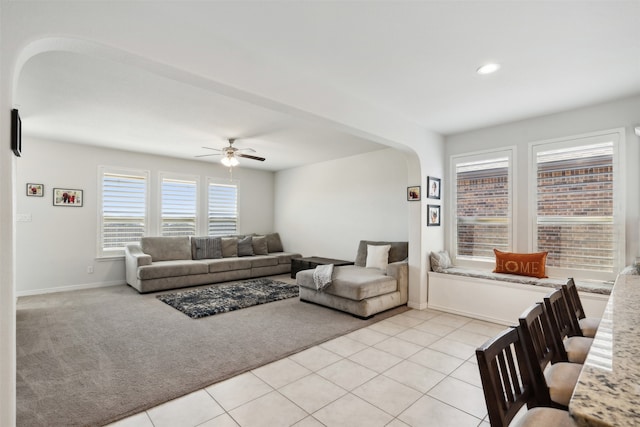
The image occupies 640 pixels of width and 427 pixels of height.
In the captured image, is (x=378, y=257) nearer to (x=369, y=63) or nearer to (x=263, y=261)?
(x=263, y=261)

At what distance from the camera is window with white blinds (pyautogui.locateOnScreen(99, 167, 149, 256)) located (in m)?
5.95

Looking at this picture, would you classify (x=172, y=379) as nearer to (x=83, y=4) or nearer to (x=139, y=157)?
(x=83, y=4)

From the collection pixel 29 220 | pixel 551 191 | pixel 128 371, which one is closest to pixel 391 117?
pixel 551 191

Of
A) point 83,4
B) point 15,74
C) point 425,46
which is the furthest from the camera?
point 425,46

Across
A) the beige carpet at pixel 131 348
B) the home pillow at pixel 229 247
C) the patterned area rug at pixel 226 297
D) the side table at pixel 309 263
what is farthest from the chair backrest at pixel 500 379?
the home pillow at pixel 229 247

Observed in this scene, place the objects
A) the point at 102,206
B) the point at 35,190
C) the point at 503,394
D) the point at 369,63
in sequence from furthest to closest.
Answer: the point at 102,206 < the point at 35,190 < the point at 369,63 < the point at 503,394

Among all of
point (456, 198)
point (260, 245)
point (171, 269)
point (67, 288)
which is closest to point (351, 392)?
point (456, 198)

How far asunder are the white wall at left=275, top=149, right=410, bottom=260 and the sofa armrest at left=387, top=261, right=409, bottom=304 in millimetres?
963

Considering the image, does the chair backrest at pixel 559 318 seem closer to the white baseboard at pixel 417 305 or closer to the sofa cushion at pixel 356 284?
the sofa cushion at pixel 356 284

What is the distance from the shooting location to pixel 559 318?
1.80 meters

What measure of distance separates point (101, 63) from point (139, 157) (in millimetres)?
3991

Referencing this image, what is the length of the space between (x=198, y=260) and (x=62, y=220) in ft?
7.96

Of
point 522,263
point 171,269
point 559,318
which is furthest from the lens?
point 171,269

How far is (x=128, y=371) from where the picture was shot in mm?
2664
